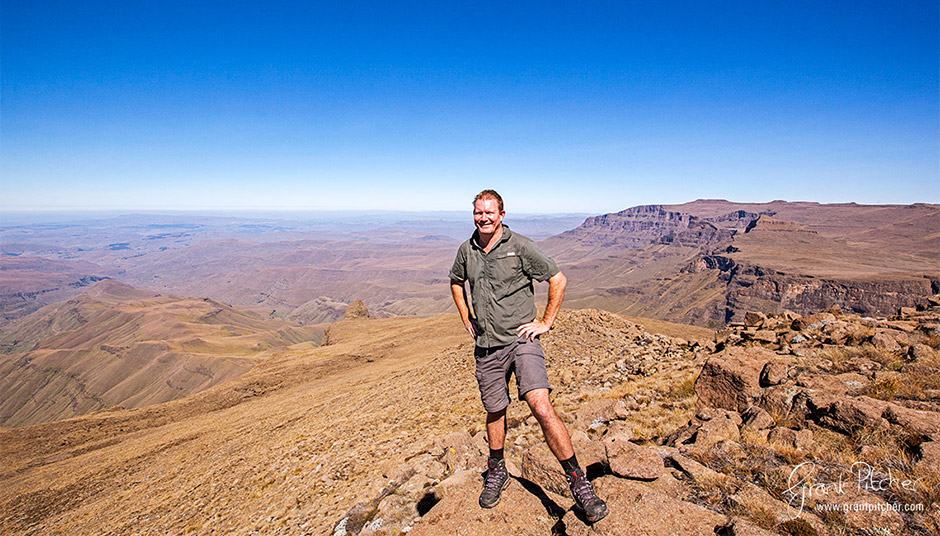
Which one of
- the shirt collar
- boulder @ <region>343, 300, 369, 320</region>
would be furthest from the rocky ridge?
boulder @ <region>343, 300, 369, 320</region>

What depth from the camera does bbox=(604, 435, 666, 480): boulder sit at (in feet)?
14.3

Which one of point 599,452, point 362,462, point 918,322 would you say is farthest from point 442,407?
point 918,322

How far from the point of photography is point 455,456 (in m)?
6.37

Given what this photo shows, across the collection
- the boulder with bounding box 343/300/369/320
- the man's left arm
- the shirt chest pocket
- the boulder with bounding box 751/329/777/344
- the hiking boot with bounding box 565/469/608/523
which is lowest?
the boulder with bounding box 343/300/369/320

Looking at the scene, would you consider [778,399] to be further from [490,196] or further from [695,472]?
[490,196]

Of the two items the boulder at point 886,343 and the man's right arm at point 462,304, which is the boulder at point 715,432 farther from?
the boulder at point 886,343

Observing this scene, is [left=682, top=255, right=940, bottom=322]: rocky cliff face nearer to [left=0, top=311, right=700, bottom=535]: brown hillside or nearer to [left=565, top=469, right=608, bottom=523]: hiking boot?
[left=0, top=311, right=700, bottom=535]: brown hillside

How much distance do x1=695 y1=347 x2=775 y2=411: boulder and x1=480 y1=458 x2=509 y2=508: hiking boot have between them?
499 centimetres

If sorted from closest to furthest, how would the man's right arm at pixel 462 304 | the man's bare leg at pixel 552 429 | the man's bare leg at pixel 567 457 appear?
1. the man's bare leg at pixel 567 457
2. the man's bare leg at pixel 552 429
3. the man's right arm at pixel 462 304

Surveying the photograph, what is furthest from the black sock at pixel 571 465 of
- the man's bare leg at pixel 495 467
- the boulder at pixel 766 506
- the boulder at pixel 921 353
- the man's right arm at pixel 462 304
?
the boulder at pixel 921 353

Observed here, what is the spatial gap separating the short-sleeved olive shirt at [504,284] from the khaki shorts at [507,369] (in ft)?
0.43

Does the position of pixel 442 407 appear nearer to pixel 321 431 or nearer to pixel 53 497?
pixel 321 431

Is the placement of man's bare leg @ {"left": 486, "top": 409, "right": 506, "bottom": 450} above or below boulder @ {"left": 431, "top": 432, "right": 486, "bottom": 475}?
above
